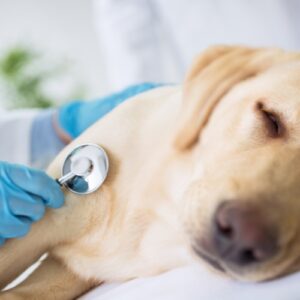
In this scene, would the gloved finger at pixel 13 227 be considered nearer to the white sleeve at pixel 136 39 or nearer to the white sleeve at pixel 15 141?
the white sleeve at pixel 15 141

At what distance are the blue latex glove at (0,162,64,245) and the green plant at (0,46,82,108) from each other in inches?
97.9

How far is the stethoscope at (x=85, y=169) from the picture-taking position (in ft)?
3.76

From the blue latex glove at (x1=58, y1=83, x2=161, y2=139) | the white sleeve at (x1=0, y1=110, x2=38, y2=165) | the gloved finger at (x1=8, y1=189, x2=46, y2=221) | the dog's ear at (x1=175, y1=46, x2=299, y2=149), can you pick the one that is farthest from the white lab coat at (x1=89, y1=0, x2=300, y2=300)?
the gloved finger at (x1=8, y1=189, x2=46, y2=221)

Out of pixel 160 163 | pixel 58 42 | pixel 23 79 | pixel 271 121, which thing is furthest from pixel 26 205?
pixel 58 42

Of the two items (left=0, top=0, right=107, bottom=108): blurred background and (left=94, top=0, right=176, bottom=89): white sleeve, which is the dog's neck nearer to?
(left=94, top=0, right=176, bottom=89): white sleeve

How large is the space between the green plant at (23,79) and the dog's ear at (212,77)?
8.28ft

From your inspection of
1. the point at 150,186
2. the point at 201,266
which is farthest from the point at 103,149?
the point at 201,266

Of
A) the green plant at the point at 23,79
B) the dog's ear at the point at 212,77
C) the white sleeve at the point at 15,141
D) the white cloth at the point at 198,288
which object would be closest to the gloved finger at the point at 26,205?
the white cloth at the point at 198,288

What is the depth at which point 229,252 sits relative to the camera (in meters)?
0.83

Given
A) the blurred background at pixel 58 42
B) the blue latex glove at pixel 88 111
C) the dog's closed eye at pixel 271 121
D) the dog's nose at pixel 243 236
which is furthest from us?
the blurred background at pixel 58 42

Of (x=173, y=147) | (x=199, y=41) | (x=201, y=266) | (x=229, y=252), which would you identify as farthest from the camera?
(x=199, y=41)

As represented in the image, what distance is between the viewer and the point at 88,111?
5.63 ft

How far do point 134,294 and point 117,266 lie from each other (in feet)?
0.62

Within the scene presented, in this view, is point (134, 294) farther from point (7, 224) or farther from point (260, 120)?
point (260, 120)
